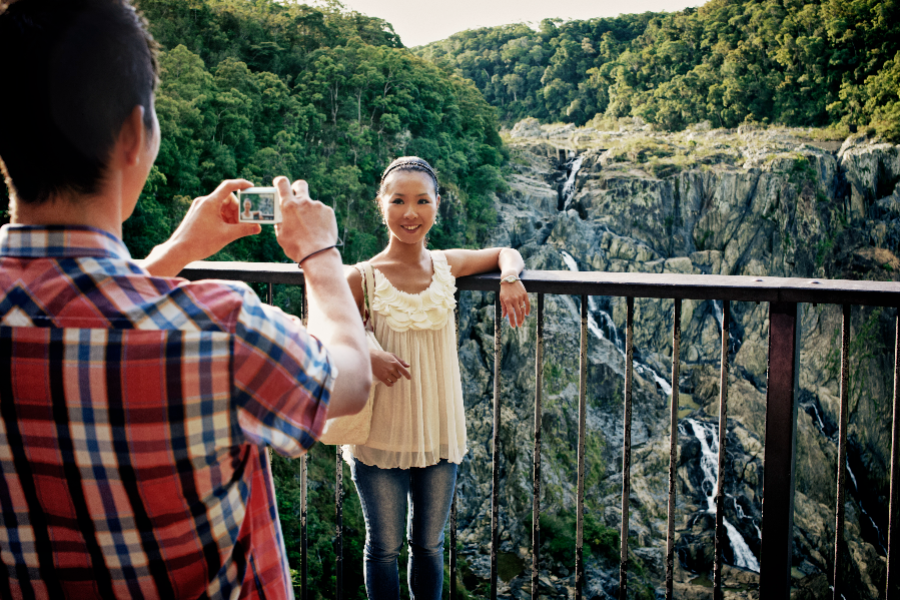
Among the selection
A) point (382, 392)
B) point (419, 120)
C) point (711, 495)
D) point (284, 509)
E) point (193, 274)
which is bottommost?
point (711, 495)

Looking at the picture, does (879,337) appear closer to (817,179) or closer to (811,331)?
(811,331)

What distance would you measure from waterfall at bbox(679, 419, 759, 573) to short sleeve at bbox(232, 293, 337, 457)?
16679 mm

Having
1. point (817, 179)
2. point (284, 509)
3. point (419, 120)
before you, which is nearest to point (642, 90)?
point (817, 179)

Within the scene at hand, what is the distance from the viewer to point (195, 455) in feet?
2.45

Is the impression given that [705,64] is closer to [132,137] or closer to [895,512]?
[895,512]

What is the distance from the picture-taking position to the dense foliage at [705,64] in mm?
32625

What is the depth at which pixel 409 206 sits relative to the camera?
203cm

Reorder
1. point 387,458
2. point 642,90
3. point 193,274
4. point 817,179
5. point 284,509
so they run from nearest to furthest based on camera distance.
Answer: point 387,458 < point 193,274 < point 284,509 < point 817,179 < point 642,90

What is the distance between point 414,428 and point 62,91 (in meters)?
1.32

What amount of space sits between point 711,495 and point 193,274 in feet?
68.8

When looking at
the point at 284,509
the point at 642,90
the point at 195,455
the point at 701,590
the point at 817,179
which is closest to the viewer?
the point at 195,455

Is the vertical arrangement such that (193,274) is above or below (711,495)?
above

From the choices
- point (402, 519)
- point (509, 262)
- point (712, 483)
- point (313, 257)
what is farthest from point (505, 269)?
point (712, 483)

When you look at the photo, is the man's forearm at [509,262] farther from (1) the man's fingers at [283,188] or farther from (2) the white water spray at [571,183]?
(2) the white water spray at [571,183]
